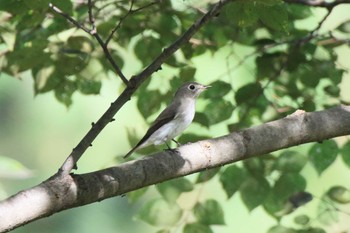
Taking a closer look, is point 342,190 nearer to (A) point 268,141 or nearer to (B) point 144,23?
(A) point 268,141

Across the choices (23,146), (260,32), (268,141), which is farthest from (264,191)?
(23,146)

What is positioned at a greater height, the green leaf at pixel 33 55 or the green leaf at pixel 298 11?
the green leaf at pixel 33 55

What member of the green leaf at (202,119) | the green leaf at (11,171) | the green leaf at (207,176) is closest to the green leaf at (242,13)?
the green leaf at (202,119)

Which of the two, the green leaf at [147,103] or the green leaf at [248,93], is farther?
the green leaf at [147,103]

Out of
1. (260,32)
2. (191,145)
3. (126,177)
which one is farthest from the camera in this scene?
(260,32)

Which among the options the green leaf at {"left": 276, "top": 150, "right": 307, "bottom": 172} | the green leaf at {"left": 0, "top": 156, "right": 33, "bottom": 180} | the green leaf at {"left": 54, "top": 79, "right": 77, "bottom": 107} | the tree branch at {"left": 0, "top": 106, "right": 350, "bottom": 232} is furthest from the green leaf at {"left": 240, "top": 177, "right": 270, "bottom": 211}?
the green leaf at {"left": 0, "top": 156, "right": 33, "bottom": 180}

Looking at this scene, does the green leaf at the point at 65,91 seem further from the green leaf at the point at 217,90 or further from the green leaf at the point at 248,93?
the green leaf at the point at 248,93

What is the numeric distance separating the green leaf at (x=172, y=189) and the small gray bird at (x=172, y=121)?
0.78 feet

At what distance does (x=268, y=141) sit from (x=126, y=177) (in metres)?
0.70

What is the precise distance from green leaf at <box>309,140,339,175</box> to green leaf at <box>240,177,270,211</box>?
10.1 inches

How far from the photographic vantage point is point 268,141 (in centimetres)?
318

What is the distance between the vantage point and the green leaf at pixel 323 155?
3811mm

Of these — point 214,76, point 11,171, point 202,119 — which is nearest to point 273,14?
point 202,119

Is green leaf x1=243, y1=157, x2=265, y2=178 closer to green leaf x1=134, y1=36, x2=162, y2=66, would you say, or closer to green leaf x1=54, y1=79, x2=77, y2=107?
green leaf x1=134, y1=36, x2=162, y2=66
